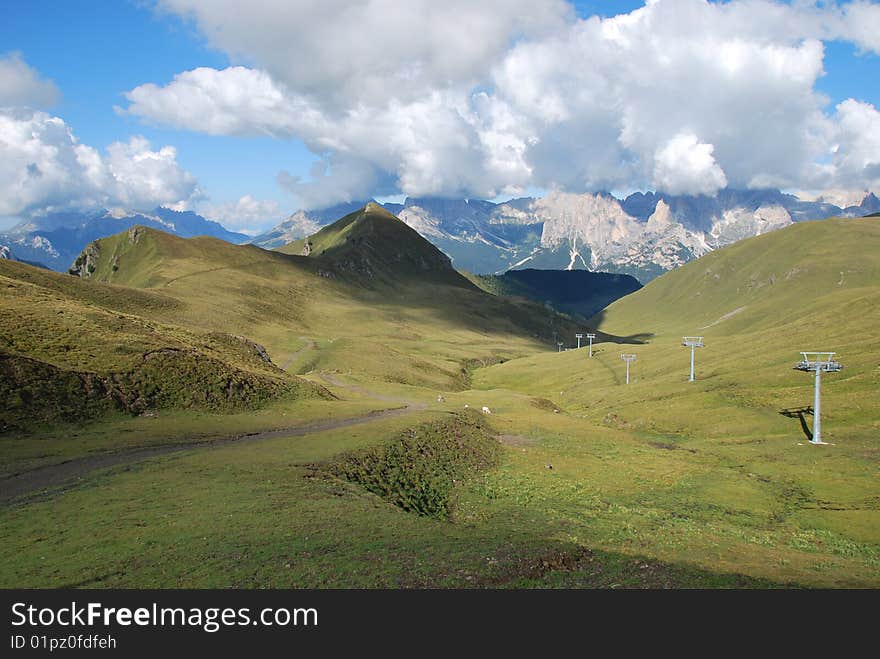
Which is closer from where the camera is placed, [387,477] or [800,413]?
[387,477]

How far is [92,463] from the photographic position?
151 feet

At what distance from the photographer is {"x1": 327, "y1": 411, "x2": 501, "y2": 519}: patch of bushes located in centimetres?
4750

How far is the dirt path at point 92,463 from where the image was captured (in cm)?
3912

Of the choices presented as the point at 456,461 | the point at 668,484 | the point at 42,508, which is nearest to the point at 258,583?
the point at 42,508

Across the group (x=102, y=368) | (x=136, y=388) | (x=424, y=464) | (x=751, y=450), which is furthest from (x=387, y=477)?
(x=751, y=450)

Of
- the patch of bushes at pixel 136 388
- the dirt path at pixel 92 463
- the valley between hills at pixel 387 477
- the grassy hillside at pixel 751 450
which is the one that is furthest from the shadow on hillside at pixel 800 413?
the patch of bushes at pixel 136 388

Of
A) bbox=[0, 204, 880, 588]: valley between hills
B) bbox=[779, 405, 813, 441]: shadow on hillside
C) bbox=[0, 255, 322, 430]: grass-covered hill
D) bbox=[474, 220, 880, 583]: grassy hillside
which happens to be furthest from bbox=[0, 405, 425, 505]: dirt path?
bbox=[779, 405, 813, 441]: shadow on hillside

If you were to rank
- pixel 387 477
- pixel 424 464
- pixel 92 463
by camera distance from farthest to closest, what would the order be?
pixel 424 464, pixel 387 477, pixel 92 463

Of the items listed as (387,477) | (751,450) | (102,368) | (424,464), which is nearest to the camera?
(387,477)

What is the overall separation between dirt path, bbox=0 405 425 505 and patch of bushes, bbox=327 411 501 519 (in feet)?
36.3

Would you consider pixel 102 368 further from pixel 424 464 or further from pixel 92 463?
pixel 424 464

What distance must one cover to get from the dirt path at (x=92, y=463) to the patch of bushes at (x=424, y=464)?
11.1 metres

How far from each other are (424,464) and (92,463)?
2802 cm

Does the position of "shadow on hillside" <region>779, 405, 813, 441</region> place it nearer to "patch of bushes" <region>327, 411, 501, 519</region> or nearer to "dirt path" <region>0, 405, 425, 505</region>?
"patch of bushes" <region>327, 411, 501, 519</region>
